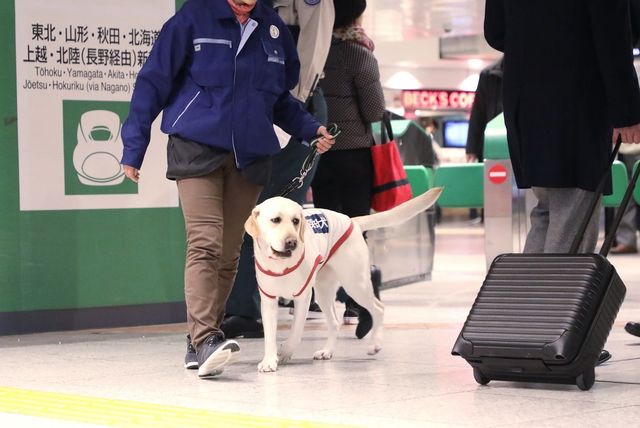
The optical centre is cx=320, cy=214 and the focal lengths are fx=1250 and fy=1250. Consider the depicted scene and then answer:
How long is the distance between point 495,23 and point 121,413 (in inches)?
88.1

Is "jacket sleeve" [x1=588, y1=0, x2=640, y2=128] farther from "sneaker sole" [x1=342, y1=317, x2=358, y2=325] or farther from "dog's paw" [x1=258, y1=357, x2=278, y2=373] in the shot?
"sneaker sole" [x1=342, y1=317, x2=358, y2=325]

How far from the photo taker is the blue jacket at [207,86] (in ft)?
15.9

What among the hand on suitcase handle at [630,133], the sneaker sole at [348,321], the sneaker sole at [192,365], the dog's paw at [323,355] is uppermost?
the hand on suitcase handle at [630,133]

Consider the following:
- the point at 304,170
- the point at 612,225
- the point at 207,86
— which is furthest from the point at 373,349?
the point at 207,86

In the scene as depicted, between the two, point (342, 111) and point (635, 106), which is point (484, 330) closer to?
point (635, 106)

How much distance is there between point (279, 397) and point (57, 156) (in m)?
2.61

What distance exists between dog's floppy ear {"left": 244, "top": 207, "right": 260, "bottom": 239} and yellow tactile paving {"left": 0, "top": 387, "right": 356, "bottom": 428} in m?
0.89

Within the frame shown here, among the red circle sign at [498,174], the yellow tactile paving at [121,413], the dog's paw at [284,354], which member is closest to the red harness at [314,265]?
the dog's paw at [284,354]

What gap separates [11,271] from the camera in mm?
6250

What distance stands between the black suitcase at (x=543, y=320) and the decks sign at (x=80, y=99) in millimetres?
2706

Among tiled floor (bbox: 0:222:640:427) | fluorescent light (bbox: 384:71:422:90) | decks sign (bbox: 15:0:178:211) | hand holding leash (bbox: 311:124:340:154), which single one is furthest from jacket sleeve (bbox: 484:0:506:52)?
fluorescent light (bbox: 384:71:422:90)

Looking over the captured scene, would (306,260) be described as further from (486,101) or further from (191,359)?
(486,101)

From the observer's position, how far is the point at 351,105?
254 inches

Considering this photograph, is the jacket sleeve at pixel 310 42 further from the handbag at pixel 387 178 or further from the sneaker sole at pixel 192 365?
the sneaker sole at pixel 192 365
